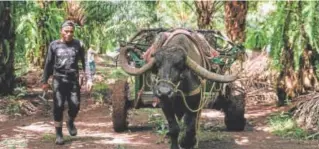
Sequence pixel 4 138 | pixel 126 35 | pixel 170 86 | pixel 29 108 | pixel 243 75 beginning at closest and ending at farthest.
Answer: pixel 170 86
pixel 4 138
pixel 29 108
pixel 243 75
pixel 126 35

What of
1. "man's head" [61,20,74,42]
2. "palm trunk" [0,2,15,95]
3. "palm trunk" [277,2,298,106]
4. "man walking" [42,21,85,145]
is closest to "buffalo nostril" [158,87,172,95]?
"man walking" [42,21,85,145]

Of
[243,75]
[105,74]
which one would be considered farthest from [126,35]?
[243,75]

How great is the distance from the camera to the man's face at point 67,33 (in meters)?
7.88

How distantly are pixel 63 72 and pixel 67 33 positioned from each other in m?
0.60

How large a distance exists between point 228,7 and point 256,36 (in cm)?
254

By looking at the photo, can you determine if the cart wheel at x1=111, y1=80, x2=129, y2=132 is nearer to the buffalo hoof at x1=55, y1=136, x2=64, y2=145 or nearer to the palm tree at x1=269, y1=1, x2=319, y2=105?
the buffalo hoof at x1=55, y1=136, x2=64, y2=145

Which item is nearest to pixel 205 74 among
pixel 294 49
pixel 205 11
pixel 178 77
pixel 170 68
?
pixel 178 77

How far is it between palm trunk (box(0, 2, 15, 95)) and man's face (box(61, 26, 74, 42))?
453 centimetres

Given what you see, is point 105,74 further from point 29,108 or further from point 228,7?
point 29,108

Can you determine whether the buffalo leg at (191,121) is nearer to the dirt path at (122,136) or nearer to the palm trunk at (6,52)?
the dirt path at (122,136)

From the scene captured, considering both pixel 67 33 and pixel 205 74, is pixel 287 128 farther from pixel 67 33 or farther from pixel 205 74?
pixel 67 33

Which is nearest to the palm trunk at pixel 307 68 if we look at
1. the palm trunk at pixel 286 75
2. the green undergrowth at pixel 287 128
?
the palm trunk at pixel 286 75

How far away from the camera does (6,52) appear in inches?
473

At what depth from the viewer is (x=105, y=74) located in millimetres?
19500
